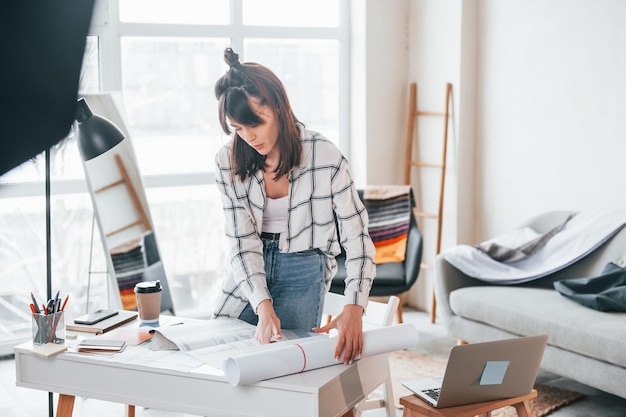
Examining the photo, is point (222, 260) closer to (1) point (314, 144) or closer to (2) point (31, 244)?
(2) point (31, 244)

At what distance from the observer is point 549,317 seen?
3150mm

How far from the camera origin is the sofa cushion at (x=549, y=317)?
2885mm

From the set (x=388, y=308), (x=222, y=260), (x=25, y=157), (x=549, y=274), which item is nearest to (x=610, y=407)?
(x=549, y=274)

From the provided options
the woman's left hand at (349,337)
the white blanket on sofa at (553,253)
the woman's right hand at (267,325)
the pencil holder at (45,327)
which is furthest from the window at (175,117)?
the woman's left hand at (349,337)

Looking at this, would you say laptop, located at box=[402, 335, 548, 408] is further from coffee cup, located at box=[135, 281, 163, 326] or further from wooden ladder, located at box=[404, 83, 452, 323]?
wooden ladder, located at box=[404, 83, 452, 323]

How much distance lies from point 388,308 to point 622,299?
1264 millimetres

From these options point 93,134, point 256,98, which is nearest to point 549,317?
point 256,98

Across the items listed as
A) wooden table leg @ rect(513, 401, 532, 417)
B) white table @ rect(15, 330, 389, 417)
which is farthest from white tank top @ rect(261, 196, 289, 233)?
wooden table leg @ rect(513, 401, 532, 417)

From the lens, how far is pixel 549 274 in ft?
11.9

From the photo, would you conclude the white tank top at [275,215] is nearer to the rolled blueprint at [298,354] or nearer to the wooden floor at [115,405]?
the rolled blueprint at [298,354]

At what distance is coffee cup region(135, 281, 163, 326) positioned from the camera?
2.39 metres

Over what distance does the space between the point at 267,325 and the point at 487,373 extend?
23.7 inches

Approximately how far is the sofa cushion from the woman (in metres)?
1.34

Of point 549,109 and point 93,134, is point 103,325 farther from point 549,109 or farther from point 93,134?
point 549,109
